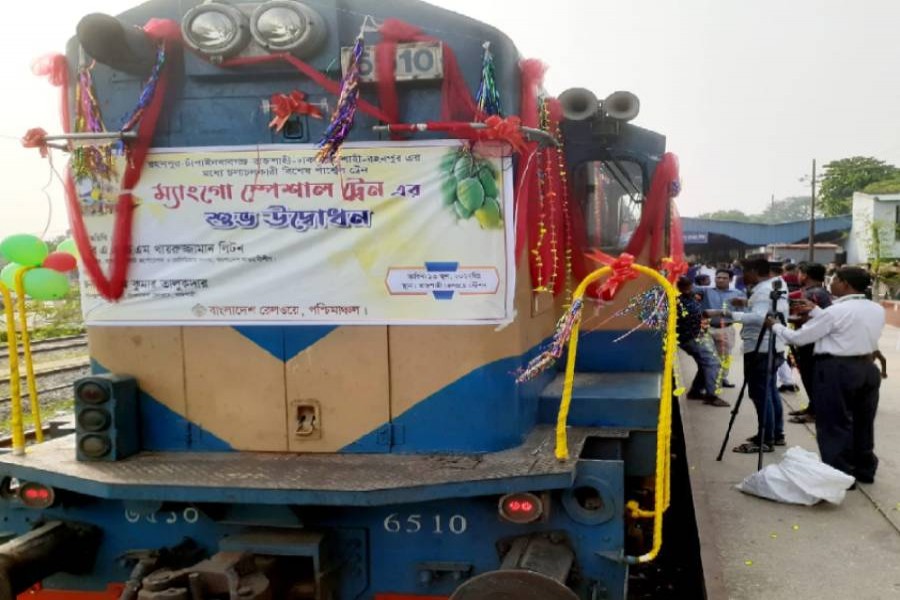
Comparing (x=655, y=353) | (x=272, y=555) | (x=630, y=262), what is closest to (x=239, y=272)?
(x=272, y=555)

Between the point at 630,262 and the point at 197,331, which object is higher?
the point at 630,262

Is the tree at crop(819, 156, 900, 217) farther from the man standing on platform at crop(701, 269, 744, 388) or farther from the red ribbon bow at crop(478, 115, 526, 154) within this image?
the red ribbon bow at crop(478, 115, 526, 154)

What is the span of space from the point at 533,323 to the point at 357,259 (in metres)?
1.07

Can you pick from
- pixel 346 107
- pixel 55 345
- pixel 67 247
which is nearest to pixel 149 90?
pixel 346 107

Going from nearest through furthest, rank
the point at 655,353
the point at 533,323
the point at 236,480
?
the point at 236,480, the point at 533,323, the point at 655,353

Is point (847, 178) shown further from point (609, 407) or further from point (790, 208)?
point (790, 208)

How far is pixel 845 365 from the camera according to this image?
595 centimetres

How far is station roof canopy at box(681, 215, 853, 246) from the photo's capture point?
39.6m

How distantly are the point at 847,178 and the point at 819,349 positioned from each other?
58272 millimetres

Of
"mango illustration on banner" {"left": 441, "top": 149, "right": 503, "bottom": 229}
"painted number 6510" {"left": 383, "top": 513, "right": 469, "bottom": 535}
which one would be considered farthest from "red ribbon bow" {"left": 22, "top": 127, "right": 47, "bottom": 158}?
"painted number 6510" {"left": 383, "top": 513, "right": 469, "bottom": 535}

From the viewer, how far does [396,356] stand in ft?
12.2

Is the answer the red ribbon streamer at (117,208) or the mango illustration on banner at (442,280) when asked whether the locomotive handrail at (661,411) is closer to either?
the mango illustration on banner at (442,280)

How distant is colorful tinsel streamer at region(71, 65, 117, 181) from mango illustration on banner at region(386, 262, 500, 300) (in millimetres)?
1498

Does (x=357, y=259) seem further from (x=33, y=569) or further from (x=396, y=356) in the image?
(x=33, y=569)
